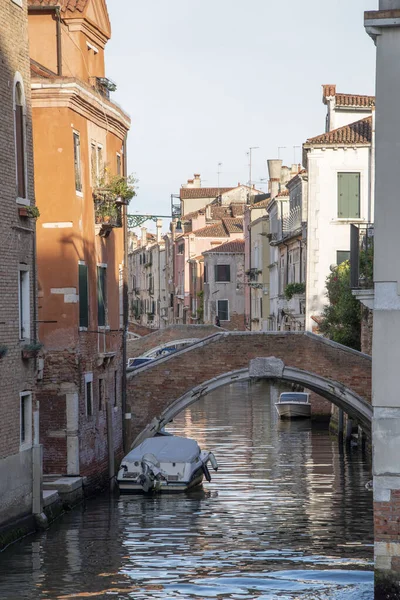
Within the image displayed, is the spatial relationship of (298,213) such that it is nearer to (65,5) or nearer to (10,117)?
(65,5)

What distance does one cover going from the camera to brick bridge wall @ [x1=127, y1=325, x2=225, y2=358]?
44344mm

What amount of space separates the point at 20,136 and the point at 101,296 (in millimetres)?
6404

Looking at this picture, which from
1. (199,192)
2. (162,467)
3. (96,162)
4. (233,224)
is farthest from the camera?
(199,192)

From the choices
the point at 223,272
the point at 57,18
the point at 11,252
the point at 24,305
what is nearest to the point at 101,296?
the point at 57,18

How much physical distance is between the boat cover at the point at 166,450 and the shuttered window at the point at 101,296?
2603 mm

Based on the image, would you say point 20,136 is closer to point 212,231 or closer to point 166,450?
point 166,450

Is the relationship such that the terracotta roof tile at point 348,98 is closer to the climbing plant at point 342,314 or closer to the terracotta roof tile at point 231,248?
the climbing plant at point 342,314

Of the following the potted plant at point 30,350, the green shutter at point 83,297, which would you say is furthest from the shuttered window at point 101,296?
the potted plant at point 30,350

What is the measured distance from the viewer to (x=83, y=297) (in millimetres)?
23047

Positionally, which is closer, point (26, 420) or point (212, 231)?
point (26, 420)

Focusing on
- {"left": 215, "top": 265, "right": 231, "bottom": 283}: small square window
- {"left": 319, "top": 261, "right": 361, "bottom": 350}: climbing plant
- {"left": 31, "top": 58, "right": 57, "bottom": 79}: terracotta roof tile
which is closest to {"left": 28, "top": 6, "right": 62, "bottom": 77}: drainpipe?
{"left": 31, "top": 58, "right": 57, "bottom": 79}: terracotta roof tile

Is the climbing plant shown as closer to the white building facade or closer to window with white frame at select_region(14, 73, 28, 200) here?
the white building facade

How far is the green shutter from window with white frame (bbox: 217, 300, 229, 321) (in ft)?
135

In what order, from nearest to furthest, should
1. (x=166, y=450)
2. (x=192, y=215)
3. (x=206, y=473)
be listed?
(x=166, y=450)
(x=206, y=473)
(x=192, y=215)
